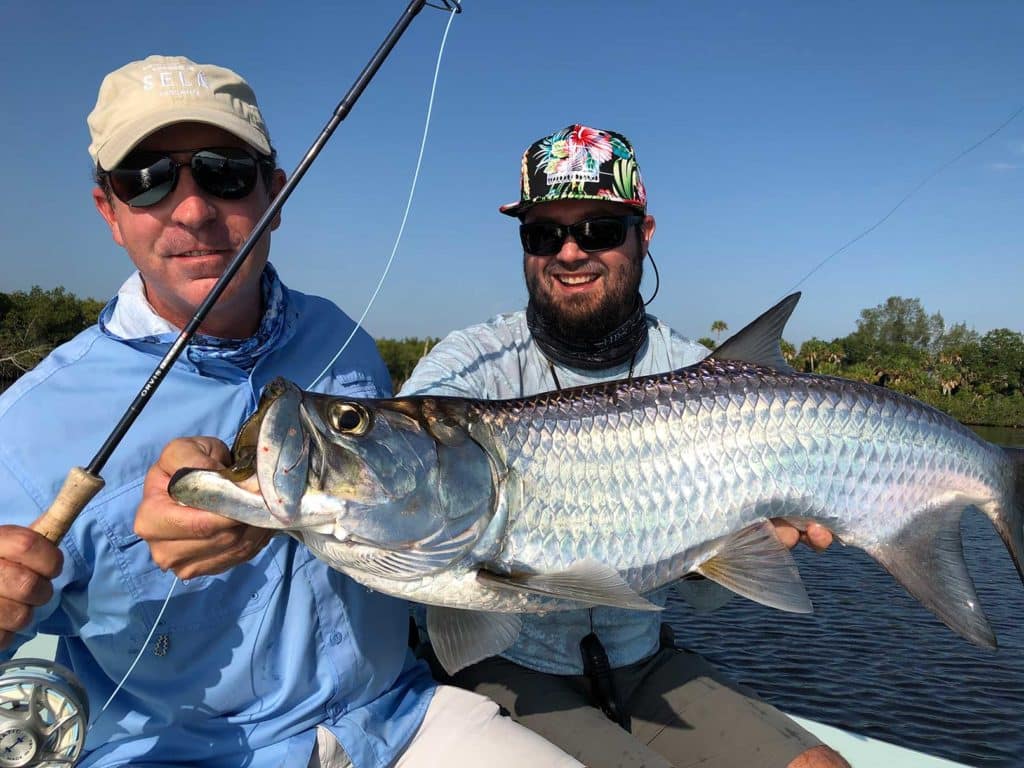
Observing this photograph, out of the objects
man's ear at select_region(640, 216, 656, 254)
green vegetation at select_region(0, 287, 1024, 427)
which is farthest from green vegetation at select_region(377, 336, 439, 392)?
man's ear at select_region(640, 216, 656, 254)

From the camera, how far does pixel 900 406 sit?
320cm

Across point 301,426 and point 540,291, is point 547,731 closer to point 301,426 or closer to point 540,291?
point 301,426

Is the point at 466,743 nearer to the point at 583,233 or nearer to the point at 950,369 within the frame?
the point at 583,233

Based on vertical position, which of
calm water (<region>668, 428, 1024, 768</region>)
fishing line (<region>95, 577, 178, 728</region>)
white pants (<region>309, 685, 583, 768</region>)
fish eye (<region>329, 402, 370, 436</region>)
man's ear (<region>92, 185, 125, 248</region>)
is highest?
man's ear (<region>92, 185, 125, 248</region>)

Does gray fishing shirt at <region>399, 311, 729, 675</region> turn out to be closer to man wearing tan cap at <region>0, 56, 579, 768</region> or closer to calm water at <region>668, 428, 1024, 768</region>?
man wearing tan cap at <region>0, 56, 579, 768</region>

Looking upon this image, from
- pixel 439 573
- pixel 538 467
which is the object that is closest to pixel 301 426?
pixel 439 573

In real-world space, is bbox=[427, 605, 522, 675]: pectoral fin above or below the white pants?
above

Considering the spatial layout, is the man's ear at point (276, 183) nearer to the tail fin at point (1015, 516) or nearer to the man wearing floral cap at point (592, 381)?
the man wearing floral cap at point (592, 381)

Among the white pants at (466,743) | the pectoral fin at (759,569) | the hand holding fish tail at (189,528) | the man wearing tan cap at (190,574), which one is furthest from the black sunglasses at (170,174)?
the pectoral fin at (759,569)

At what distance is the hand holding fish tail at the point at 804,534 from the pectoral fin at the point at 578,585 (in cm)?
82

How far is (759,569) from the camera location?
290 centimetres

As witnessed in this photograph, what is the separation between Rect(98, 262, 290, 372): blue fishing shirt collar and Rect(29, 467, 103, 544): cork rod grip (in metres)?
0.71

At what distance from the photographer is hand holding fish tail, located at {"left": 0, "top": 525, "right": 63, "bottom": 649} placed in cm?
211

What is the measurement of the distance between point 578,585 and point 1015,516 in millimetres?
2347
